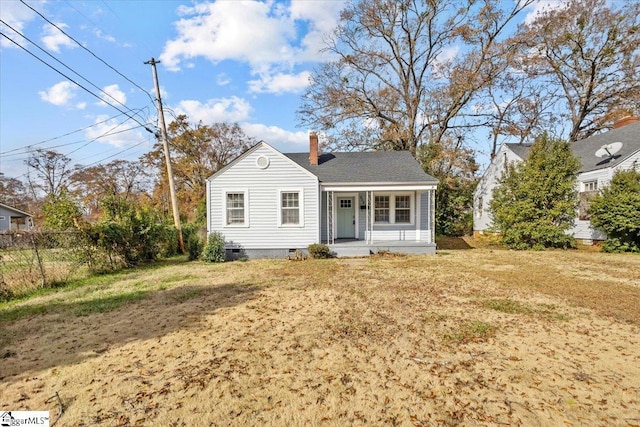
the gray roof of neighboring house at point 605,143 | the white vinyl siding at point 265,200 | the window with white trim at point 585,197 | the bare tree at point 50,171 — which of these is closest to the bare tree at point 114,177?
the bare tree at point 50,171

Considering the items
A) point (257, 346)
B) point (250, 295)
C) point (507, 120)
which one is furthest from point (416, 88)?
point (257, 346)

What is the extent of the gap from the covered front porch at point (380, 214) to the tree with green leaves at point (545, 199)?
4.24 metres

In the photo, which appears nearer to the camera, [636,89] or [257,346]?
[257,346]

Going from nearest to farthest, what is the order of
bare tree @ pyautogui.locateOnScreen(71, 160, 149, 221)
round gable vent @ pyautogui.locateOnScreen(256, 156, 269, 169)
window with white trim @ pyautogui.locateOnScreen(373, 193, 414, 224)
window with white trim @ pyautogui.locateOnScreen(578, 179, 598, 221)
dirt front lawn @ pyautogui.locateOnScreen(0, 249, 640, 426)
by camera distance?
dirt front lawn @ pyautogui.locateOnScreen(0, 249, 640, 426)
round gable vent @ pyautogui.locateOnScreen(256, 156, 269, 169)
window with white trim @ pyautogui.locateOnScreen(373, 193, 414, 224)
window with white trim @ pyautogui.locateOnScreen(578, 179, 598, 221)
bare tree @ pyautogui.locateOnScreen(71, 160, 149, 221)

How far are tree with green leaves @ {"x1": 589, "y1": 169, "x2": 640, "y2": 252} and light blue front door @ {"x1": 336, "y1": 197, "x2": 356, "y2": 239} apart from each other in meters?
10.3

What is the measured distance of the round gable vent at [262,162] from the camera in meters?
12.5

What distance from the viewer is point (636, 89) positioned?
2017cm

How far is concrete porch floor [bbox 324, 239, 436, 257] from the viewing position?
41.1 feet

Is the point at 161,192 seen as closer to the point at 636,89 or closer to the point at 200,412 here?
the point at 200,412

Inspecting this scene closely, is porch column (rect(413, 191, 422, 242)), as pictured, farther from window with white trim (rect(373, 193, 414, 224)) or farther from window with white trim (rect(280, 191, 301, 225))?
window with white trim (rect(280, 191, 301, 225))

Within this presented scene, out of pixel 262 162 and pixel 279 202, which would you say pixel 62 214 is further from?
pixel 279 202

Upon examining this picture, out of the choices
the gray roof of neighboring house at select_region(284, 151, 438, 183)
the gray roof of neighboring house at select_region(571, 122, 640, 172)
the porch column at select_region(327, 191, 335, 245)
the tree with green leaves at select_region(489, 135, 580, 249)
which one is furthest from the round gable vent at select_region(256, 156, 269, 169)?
the gray roof of neighboring house at select_region(571, 122, 640, 172)

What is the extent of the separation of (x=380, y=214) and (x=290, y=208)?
424 cm

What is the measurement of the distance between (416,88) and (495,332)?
22704 millimetres
